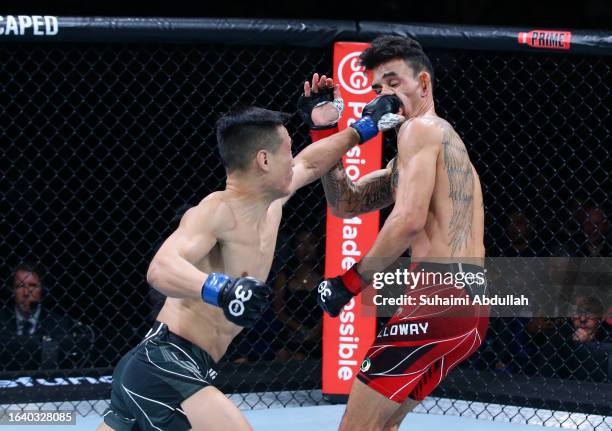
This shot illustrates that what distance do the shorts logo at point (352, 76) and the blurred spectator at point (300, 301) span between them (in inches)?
31.2

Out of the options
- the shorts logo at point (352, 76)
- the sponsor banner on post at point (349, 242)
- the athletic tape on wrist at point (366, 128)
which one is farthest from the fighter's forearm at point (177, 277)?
the shorts logo at point (352, 76)

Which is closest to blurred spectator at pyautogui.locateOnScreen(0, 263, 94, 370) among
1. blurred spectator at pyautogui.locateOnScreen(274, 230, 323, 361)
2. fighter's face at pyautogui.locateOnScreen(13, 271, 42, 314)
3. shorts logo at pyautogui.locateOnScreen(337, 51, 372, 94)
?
fighter's face at pyautogui.locateOnScreen(13, 271, 42, 314)

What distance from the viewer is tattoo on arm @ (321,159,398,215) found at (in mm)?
2777

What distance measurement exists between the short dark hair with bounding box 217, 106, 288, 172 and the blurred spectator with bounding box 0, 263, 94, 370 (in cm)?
187

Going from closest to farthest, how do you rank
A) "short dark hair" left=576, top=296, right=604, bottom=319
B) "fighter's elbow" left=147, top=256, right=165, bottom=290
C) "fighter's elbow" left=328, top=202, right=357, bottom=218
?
1. "fighter's elbow" left=147, top=256, right=165, bottom=290
2. "fighter's elbow" left=328, top=202, right=357, bottom=218
3. "short dark hair" left=576, top=296, right=604, bottom=319

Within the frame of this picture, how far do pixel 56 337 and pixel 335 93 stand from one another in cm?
192

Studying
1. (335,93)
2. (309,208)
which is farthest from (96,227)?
(335,93)

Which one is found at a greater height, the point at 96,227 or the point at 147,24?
the point at 147,24

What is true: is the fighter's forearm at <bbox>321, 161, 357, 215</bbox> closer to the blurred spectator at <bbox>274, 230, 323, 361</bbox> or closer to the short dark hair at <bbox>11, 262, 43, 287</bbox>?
the blurred spectator at <bbox>274, 230, 323, 361</bbox>

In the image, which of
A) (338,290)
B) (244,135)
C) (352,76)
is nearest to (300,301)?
(352,76)

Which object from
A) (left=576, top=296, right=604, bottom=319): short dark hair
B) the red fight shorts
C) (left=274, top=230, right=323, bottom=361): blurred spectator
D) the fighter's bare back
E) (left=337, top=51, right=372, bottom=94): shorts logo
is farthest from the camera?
(left=274, top=230, right=323, bottom=361): blurred spectator

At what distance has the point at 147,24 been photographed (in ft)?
11.0

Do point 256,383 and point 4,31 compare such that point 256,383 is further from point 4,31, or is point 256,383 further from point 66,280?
point 4,31

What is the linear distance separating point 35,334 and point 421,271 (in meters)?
2.13
